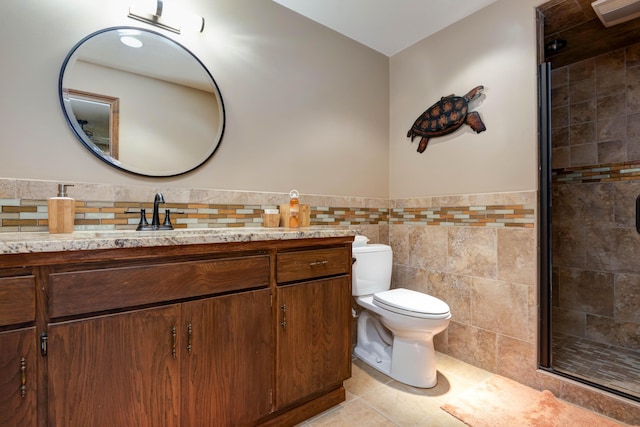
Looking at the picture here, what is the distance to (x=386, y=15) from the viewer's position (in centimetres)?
213

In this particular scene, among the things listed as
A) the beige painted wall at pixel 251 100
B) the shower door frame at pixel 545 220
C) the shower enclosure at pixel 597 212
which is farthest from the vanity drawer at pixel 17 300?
the shower enclosure at pixel 597 212

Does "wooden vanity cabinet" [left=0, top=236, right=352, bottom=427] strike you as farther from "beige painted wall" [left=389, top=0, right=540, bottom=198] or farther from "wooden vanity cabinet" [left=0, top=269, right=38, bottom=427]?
"beige painted wall" [left=389, top=0, right=540, bottom=198]

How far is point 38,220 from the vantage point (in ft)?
4.31

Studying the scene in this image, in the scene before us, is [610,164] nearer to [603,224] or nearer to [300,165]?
[603,224]

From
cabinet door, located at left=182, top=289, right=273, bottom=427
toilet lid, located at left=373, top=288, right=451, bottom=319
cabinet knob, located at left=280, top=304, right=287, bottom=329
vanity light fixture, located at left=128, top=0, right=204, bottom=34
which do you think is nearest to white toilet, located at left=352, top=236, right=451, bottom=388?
toilet lid, located at left=373, top=288, right=451, bottom=319

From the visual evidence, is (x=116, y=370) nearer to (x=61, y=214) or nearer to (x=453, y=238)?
(x=61, y=214)

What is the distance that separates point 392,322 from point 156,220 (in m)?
1.40

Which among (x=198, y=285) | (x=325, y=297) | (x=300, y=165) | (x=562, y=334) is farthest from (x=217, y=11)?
(x=562, y=334)

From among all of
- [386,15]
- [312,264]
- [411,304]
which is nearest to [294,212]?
[312,264]

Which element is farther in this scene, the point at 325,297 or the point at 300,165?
the point at 300,165

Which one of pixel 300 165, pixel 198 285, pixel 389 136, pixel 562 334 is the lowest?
pixel 562 334

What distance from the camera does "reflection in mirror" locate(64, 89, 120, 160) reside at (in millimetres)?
1416

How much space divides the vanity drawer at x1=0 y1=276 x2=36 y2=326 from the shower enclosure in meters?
2.64

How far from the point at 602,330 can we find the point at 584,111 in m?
1.73
